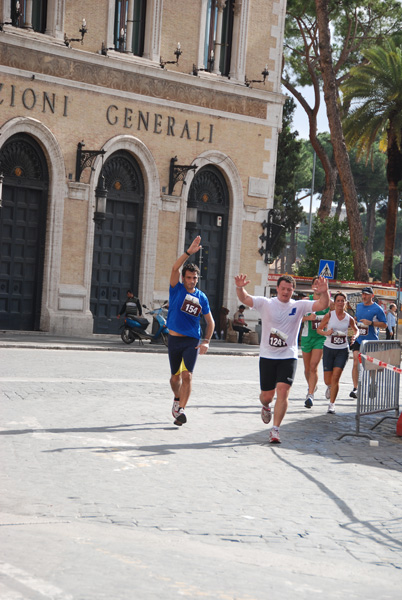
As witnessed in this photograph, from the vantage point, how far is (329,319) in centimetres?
1446

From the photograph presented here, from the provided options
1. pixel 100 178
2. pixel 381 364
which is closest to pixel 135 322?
pixel 100 178

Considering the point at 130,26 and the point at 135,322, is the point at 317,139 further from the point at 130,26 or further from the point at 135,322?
the point at 135,322

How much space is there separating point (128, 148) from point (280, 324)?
709 inches

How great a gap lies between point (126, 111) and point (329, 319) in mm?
15057

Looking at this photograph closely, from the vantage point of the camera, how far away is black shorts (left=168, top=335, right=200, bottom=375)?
37.9 feet

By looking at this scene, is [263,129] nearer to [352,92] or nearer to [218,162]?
[218,162]

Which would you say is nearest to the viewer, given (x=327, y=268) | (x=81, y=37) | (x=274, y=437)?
(x=274, y=437)

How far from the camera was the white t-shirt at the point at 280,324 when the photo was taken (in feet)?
35.7

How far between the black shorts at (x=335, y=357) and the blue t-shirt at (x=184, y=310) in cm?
348

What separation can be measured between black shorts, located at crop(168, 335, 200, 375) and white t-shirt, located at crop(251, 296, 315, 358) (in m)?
0.92

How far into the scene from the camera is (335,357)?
14547 mm

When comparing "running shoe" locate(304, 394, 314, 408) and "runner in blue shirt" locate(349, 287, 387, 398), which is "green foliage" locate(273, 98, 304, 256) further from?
"running shoe" locate(304, 394, 314, 408)

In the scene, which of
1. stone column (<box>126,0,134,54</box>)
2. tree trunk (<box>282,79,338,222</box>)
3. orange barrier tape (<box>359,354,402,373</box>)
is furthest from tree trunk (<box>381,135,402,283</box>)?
orange barrier tape (<box>359,354,402,373</box>)

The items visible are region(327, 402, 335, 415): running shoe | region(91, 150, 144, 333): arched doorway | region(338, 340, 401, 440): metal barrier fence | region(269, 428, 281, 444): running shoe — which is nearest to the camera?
region(269, 428, 281, 444): running shoe
